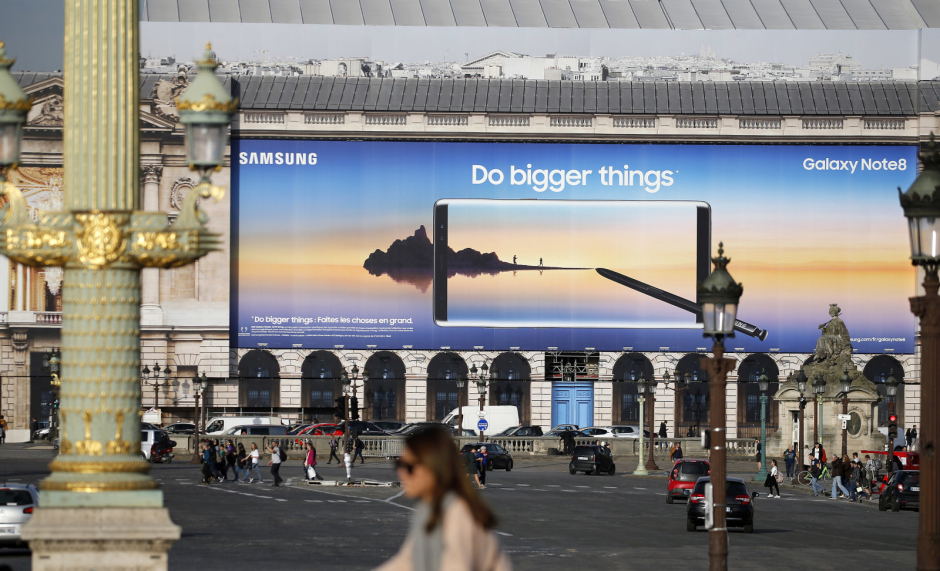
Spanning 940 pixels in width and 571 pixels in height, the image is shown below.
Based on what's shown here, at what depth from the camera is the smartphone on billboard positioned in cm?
10231

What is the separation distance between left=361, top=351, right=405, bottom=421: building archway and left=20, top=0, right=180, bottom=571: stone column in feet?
301

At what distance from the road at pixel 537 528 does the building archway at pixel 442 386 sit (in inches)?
1987

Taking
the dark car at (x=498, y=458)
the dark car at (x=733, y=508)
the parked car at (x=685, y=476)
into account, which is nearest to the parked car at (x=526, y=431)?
the dark car at (x=498, y=458)

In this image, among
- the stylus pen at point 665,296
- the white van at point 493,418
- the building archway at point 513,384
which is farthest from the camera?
the building archway at point 513,384

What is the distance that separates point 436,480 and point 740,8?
4296 inches

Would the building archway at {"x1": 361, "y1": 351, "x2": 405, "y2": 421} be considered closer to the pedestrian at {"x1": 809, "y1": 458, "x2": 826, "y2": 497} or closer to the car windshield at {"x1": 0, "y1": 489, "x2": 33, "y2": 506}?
the pedestrian at {"x1": 809, "y1": 458, "x2": 826, "y2": 497}

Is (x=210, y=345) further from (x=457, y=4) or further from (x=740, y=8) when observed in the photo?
(x=740, y=8)

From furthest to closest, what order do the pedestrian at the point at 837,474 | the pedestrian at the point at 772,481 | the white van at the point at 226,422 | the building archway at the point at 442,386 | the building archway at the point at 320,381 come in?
the building archway at the point at 320,381 → the building archway at the point at 442,386 → the white van at the point at 226,422 → the pedestrian at the point at 837,474 → the pedestrian at the point at 772,481

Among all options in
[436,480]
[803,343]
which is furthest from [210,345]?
[436,480]

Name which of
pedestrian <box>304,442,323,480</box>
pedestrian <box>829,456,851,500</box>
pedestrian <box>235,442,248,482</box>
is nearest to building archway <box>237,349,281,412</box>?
pedestrian <box>235,442,248,482</box>

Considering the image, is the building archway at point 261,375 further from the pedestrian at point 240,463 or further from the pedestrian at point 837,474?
the pedestrian at point 837,474

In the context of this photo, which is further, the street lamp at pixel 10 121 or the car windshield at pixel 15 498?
the car windshield at pixel 15 498

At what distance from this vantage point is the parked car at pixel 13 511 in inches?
1146

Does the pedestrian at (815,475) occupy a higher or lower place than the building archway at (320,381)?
lower
